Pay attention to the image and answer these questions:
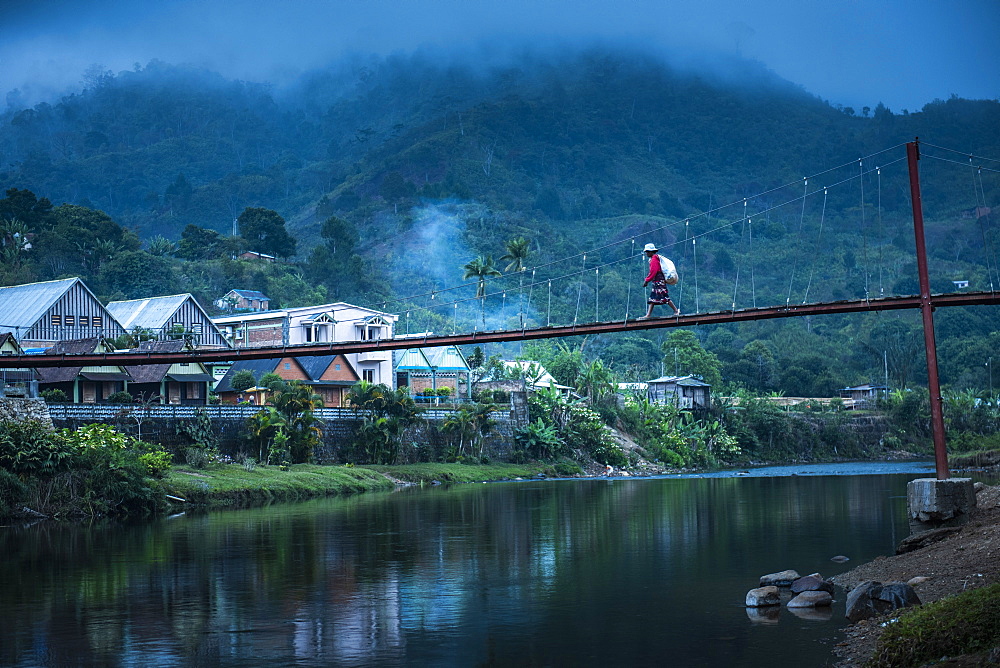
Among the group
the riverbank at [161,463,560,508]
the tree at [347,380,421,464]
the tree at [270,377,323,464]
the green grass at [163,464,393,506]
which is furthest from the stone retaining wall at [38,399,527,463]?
the green grass at [163,464,393,506]

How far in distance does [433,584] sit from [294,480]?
65.3ft

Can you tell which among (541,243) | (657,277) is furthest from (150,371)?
(541,243)

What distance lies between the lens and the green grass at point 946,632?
963cm

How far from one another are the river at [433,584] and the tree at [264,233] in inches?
2758

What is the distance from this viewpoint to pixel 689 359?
75.0 m

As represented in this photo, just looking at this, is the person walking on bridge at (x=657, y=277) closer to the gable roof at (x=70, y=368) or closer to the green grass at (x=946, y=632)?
the green grass at (x=946, y=632)

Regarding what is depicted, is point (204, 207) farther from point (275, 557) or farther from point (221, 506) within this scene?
point (275, 557)

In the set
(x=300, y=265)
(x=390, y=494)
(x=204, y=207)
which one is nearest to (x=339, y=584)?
(x=390, y=494)

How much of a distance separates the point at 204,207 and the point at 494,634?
160494mm

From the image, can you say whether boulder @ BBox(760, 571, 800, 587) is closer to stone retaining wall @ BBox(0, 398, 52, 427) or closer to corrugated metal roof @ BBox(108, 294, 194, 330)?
stone retaining wall @ BBox(0, 398, 52, 427)

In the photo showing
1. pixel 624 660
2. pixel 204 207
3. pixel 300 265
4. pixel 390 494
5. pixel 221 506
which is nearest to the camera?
pixel 624 660

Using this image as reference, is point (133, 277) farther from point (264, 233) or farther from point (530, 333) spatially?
point (530, 333)

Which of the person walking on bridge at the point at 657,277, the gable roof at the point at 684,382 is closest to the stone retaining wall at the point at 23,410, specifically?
the person walking on bridge at the point at 657,277

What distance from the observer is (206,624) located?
15008 mm
